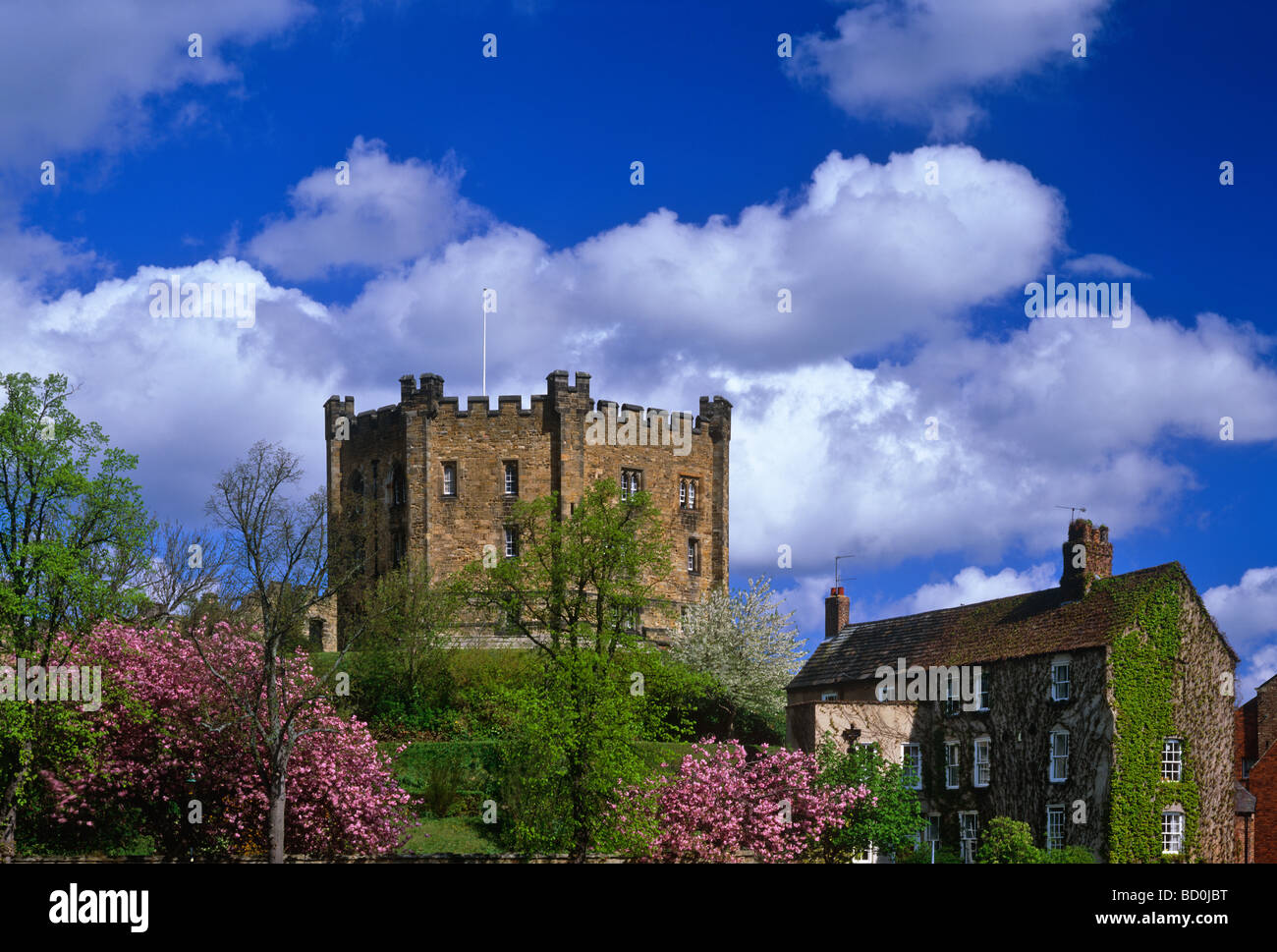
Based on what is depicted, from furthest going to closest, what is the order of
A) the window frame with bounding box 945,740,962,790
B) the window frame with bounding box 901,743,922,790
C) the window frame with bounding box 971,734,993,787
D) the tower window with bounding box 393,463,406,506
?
the tower window with bounding box 393,463,406,506 < the window frame with bounding box 901,743,922,790 < the window frame with bounding box 945,740,962,790 < the window frame with bounding box 971,734,993,787

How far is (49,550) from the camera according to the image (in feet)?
118

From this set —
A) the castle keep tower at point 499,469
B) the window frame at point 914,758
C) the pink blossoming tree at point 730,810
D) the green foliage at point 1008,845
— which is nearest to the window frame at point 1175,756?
the green foliage at point 1008,845

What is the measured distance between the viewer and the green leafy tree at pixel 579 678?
128 ft

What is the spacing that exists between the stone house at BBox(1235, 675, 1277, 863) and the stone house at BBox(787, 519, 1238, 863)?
6.21 metres

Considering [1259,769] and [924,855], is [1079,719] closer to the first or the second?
[924,855]

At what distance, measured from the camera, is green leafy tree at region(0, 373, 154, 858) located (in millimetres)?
36219

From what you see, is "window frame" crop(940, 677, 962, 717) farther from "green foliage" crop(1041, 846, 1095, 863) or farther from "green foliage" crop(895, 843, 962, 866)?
"green foliage" crop(1041, 846, 1095, 863)

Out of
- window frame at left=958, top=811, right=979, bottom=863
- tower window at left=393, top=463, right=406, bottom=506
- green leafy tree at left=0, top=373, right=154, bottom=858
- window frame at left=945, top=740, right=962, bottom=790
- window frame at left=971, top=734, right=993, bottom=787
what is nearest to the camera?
green leafy tree at left=0, top=373, right=154, bottom=858

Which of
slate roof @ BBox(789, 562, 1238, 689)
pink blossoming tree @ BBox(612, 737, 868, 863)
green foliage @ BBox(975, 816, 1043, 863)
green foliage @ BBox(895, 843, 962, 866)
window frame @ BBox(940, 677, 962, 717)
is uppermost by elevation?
slate roof @ BBox(789, 562, 1238, 689)

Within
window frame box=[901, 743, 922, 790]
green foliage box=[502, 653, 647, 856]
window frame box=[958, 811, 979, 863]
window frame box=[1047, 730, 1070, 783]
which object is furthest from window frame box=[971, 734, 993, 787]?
green foliage box=[502, 653, 647, 856]

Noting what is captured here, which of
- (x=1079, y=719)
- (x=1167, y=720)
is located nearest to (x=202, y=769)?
(x=1079, y=719)

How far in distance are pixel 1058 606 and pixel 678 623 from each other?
29.0 metres
